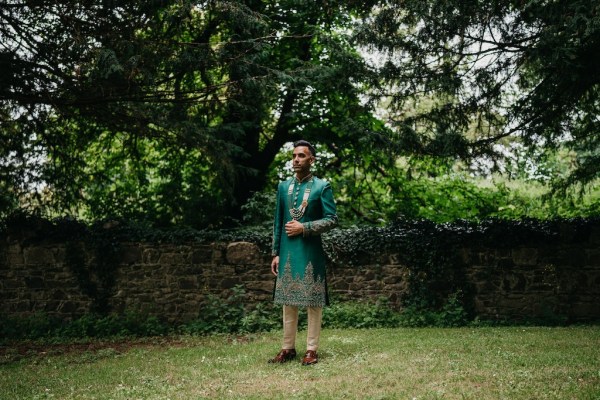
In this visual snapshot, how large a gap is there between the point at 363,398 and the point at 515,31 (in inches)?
217

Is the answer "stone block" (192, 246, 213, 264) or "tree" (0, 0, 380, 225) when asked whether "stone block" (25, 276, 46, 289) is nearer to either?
"tree" (0, 0, 380, 225)

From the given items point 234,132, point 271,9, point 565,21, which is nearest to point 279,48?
point 271,9

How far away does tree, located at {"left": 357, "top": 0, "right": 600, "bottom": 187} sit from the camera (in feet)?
23.3

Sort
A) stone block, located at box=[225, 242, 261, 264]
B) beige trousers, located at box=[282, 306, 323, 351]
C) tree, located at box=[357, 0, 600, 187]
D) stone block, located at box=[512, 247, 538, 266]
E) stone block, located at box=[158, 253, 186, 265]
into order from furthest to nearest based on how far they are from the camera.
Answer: stone block, located at box=[158, 253, 186, 265]
stone block, located at box=[225, 242, 261, 264]
stone block, located at box=[512, 247, 538, 266]
tree, located at box=[357, 0, 600, 187]
beige trousers, located at box=[282, 306, 323, 351]

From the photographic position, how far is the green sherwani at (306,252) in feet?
17.8

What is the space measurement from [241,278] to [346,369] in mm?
4732

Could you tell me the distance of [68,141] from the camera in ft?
33.8

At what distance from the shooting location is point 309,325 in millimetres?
5555

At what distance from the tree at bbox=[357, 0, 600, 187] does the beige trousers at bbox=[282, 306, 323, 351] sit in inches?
151

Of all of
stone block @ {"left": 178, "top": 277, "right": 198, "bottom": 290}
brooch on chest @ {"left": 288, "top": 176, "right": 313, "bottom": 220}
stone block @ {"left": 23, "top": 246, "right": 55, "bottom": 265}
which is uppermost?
brooch on chest @ {"left": 288, "top": 176, "right": 313, "bottom": 220}

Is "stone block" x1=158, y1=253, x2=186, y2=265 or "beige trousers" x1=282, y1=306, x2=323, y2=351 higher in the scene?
"stone block" x1=158, y1=253, x2=186, y2=265

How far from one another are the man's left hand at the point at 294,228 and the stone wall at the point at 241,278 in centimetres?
429

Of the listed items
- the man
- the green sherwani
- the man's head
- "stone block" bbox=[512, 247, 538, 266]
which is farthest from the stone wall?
the man's head

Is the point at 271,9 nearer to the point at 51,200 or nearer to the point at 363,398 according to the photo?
the point at 51,200
